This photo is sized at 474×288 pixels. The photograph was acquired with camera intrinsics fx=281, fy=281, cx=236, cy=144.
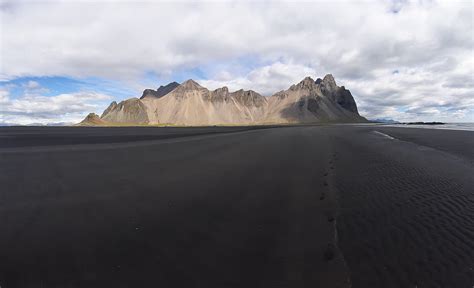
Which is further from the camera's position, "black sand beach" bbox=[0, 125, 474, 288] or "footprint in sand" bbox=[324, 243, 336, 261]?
"footprint in sand" bbox=[324, 243, 336, 261]

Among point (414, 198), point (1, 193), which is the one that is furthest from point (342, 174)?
point (1, 193)

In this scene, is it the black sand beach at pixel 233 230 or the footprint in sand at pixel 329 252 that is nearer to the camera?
the black sand beach at pixel 233 230

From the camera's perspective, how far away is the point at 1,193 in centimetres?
1052

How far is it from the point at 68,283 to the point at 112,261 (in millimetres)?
889

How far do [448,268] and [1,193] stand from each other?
46.0ft

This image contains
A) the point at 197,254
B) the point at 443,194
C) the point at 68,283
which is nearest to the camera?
the point at 68,283

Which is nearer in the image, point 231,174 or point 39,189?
point 39,189

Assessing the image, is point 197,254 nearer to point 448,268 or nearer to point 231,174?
point 448,268

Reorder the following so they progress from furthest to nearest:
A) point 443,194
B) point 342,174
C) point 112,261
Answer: point 342,174
point 443,194
point 112,261

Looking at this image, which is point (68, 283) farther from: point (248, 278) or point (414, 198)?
point (414, 198)

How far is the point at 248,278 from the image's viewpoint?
523 centimetres

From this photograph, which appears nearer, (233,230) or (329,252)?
(329,252)

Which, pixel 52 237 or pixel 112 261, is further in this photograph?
pixel 52 237

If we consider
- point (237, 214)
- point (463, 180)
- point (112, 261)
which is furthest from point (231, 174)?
point (463, 180)
